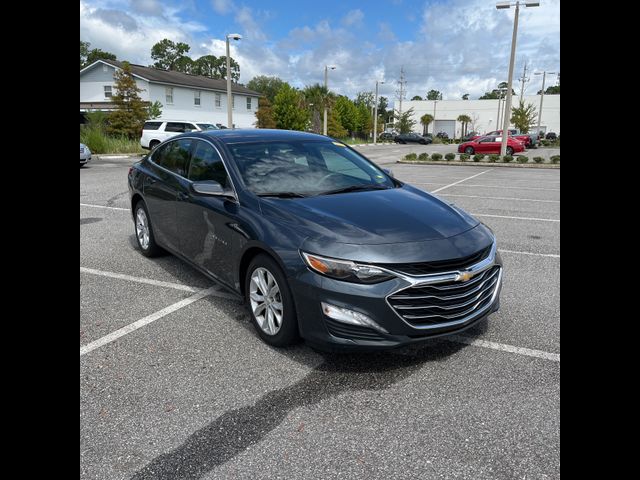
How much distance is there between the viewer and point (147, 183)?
5.74 metres

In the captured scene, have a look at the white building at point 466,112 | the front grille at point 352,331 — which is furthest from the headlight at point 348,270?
the white building at point 466,112

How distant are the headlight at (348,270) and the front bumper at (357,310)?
3 cm

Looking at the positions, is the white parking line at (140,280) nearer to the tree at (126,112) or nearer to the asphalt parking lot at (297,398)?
the asphalt parking lot at (297,398)

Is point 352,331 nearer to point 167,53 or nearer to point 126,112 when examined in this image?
point 126,112

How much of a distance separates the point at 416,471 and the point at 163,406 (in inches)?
60.1

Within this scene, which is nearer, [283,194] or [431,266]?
[431,266]

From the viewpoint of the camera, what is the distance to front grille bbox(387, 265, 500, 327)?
10.1 ft

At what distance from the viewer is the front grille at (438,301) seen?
3090 millimetres

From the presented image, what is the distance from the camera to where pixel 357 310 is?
309 cm

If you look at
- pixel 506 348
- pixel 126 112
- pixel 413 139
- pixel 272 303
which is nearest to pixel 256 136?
pixel 272 303

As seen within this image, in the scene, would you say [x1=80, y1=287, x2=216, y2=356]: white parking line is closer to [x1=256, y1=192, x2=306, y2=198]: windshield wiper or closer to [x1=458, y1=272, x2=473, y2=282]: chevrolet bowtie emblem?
[x1=256, y1=192, x2=306, y2=198]: windshield wiper

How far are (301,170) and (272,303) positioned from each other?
52.2 inches
